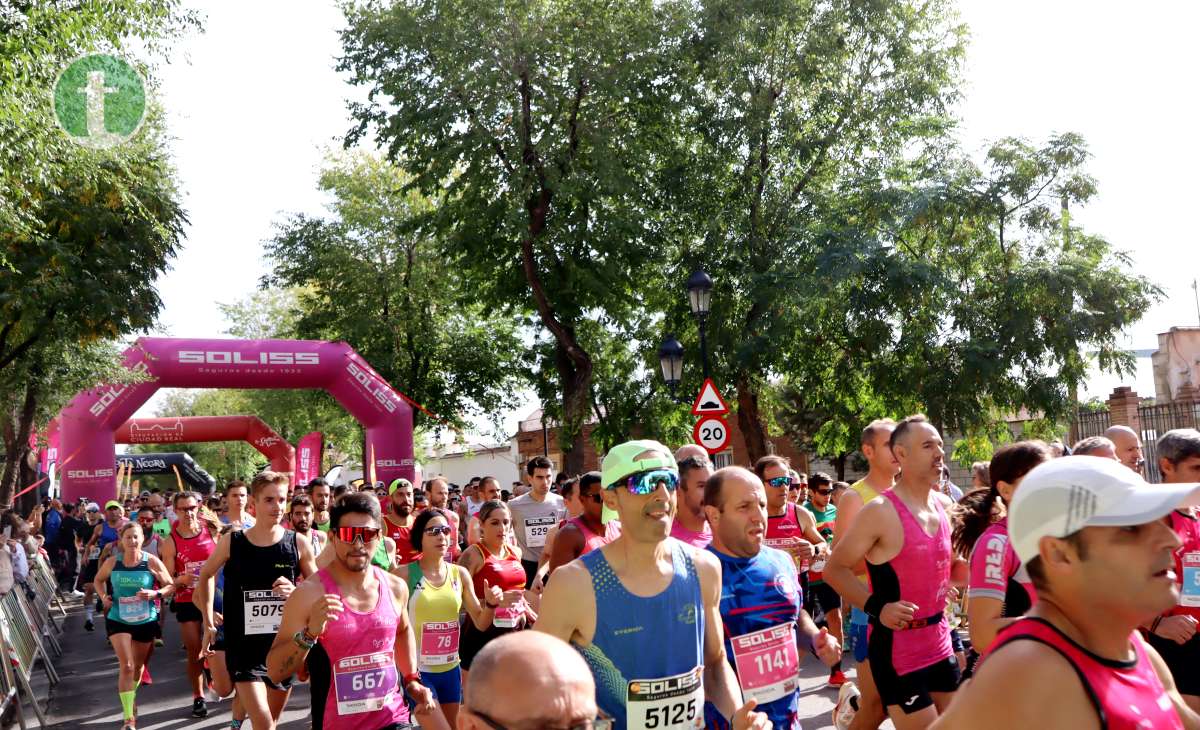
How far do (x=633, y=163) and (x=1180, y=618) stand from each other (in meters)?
21.4

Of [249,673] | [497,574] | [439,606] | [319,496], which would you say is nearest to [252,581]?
[249,673]

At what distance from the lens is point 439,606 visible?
7391 mm

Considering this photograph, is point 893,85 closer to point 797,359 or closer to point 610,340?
point 797,359

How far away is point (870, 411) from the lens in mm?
25953

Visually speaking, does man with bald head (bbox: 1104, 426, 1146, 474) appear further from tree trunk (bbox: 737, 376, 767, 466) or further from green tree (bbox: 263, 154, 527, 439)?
green tree (bbox: 263, 154, 527, 439)

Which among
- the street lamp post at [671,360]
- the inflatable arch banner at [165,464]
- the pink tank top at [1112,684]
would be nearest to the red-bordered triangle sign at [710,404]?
the street lamp post at [671,360]

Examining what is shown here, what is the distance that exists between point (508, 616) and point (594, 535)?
1006 millimetres

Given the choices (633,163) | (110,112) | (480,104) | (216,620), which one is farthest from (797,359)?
(216,620)

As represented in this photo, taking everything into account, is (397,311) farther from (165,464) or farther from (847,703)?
(847,703)

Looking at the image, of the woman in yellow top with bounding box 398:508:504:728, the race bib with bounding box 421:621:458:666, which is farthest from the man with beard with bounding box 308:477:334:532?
the race bib with bounding box 421:621:458:666

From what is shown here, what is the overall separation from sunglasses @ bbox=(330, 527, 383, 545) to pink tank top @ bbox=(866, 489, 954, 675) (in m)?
2.35

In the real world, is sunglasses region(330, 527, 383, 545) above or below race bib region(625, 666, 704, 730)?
above

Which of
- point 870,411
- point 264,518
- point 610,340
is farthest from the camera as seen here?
point 610,340

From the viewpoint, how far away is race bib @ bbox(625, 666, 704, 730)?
4027 mm
